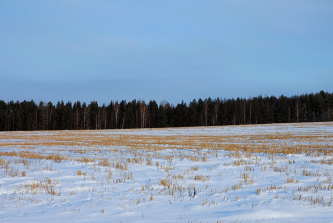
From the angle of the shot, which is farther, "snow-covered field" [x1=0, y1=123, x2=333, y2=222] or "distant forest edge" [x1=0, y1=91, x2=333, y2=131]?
"distant forest edge" [x1=0, y1=91, x2=333, y2=131]

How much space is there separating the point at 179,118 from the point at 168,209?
88873 millimetres

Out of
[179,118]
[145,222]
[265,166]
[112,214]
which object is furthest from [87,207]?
[179,118]

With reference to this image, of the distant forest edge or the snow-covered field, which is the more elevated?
the distant forest edge

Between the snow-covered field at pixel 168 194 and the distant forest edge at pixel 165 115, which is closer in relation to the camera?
the snow-covered field at pixel 168 194

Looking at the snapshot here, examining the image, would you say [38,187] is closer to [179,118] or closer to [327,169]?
[327,169]

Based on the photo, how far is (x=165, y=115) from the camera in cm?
9475

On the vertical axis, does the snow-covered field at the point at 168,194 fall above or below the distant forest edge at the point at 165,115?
below

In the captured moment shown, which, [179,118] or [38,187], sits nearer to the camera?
[38,187]

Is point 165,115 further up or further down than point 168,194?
further up

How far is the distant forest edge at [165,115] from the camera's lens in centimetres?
8988

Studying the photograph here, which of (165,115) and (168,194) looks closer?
(168,194)

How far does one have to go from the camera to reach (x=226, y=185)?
8.27 m

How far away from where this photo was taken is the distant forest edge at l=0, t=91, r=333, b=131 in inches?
3538

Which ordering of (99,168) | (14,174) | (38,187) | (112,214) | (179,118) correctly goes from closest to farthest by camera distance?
(112,214) < (38,187) < (14,174) < (99,168) < (179,118)
